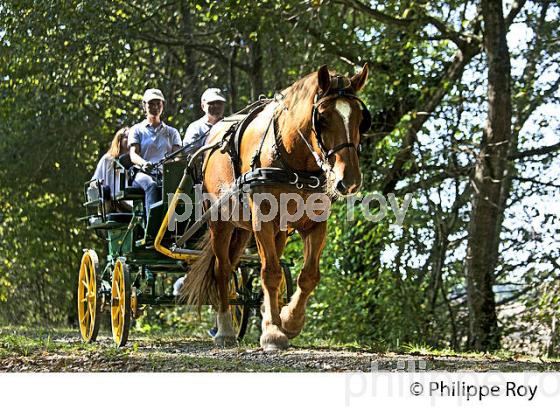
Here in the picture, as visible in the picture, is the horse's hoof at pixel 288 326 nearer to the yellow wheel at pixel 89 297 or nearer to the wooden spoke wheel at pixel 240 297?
the wooden spoke wheel at pixel 240 297

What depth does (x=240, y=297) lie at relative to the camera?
10.7 metres

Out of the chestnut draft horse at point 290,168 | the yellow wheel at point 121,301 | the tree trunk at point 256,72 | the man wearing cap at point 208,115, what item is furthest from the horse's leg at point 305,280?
the tree trunk at point 256,72

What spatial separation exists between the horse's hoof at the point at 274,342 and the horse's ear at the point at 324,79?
1.81 metres

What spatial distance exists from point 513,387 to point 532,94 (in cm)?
811

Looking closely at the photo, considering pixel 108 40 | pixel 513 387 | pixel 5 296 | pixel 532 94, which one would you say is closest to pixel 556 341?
pixel 532 94

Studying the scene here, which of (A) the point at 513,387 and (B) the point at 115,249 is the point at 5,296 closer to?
(B) the point at 115,249

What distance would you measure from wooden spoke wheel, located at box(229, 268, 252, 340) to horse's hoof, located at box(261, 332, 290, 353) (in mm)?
1839

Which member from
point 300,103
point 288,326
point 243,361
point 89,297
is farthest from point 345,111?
point 89,297

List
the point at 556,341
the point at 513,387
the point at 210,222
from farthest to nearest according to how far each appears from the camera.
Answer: the point at 556,341 < the point at 210,222 < the point at 513,387

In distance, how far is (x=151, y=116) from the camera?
1034 centimetres

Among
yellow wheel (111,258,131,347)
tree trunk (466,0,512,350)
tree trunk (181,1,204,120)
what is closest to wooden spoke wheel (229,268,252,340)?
yellow wheel (111,258,131,347)

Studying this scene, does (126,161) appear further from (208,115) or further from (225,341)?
(225,341)

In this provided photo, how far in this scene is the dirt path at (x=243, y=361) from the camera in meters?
7.33

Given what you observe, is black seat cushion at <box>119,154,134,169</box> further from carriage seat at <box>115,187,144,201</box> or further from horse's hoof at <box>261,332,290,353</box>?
horse's hoof at <box>261,332,290,353</box>
